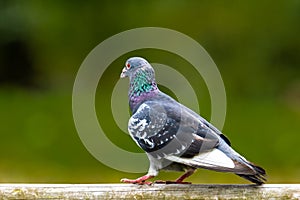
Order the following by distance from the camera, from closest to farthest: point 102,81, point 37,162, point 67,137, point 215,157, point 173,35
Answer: point 215,157 → point 37,162 → point 67,137 → point 173,35 → point 102,81

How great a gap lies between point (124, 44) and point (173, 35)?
3.68 metres

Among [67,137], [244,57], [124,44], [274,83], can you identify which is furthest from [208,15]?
[124,44]

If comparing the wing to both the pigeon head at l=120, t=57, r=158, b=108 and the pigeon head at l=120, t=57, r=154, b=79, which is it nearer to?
the pigeon head at l=120, t=57, r=158, b=108

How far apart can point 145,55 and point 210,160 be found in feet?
29.5

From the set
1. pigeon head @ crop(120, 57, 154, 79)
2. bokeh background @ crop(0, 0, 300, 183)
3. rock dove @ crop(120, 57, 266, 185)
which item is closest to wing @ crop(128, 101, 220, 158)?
rock dove @ crop(120, 57, 266, 185)

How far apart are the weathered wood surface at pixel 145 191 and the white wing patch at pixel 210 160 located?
0.55 ft

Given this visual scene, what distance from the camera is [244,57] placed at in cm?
1420

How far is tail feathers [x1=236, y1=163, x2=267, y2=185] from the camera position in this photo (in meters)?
3.60

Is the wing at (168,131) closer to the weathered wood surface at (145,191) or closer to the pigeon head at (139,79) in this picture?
the pigeon head at (139,79)

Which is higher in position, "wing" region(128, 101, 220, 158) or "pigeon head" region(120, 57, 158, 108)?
"pigeon head" region(120, 57, 158, 108)

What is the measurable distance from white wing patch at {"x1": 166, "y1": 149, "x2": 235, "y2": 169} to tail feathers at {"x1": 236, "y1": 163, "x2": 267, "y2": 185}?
0.10 meters

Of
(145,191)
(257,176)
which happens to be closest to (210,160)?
(257,176)

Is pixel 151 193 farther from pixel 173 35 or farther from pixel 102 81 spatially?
pixel 102 81

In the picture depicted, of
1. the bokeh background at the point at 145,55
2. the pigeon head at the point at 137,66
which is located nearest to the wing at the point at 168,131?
the pigeon head at the point at 137,66
